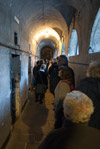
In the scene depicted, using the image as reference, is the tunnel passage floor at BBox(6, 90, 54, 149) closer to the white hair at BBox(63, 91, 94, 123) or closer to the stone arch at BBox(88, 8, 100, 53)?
the white hair at BBox(63, 91, 94, 123)

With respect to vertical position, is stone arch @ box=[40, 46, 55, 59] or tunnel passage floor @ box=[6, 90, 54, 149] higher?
stone arch @ box=[40, 46, 55, 59]

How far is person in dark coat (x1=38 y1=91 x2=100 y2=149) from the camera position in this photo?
3.00 feet

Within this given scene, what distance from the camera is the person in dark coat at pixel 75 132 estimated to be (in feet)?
3.00

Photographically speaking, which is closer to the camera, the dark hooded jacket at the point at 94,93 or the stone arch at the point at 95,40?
the dark hooded jacket at the point at 94,93

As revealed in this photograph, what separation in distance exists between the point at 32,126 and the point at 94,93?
2.70 meters

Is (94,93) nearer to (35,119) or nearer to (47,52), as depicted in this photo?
(35,119)

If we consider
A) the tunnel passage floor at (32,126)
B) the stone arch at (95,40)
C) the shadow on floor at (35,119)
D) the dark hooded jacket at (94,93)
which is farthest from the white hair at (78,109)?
the stone arch at (95,40)

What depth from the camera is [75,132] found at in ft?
3.18

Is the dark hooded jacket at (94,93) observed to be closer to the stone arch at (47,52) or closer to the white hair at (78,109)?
the white hair at (78,109)

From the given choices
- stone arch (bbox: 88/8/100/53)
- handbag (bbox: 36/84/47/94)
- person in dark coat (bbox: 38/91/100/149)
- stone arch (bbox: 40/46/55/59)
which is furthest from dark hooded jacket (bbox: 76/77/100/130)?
stone arch (bbox: 40/46/55/59)

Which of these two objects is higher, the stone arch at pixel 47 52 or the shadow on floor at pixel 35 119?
the stone arch at pixel 47 52

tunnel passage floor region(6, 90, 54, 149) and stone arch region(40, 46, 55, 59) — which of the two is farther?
stone arch region(40, 46, 55, 59)

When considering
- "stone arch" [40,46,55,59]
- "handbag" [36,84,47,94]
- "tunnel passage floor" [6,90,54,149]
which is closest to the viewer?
"tunnel passage floor" [6,90,54,149]

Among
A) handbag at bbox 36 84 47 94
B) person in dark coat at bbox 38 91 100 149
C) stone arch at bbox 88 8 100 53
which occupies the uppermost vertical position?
stone arch at bbox 88 8 100 53
